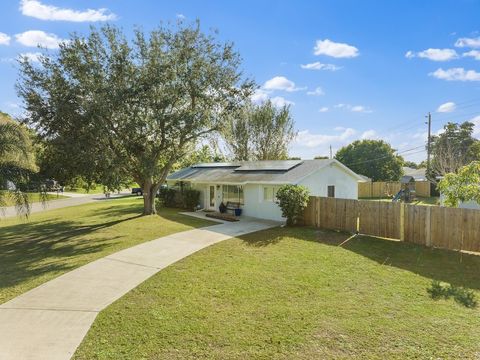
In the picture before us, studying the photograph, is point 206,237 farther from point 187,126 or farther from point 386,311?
point 386,311

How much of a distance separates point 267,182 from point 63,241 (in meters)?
10.6

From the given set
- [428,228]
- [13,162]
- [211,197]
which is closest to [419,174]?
[211,197]

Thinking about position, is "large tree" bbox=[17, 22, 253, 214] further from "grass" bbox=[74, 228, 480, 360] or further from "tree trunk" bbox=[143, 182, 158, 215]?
"grass" bbox=[74, 228, 480, 360]

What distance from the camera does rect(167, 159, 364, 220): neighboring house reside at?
1895 cm

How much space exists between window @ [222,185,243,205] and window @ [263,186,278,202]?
217cm

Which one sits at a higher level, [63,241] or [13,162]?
[13,162]

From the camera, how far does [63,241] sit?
1417cm

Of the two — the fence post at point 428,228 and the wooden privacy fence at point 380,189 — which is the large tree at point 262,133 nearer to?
the wooden privacy fence at point 380,189

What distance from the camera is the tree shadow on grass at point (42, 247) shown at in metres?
9.71

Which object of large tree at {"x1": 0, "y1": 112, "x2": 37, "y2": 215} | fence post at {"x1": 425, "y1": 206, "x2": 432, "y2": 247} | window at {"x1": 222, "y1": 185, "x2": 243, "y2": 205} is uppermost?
large tree at {"x1": 0, "y1": 112, "x2": 37, "y2": 215}

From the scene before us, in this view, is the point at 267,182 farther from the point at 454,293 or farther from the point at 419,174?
the point at 419,174

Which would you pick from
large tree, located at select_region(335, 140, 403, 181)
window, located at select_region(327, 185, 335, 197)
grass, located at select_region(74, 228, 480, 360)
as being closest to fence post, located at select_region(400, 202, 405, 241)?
grass, located at select_region(74, 228, 480, 360)

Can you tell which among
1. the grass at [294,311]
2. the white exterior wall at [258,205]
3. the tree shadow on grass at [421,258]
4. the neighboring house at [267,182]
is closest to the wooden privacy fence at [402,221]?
→ the tree shadow on grass at [421,258]

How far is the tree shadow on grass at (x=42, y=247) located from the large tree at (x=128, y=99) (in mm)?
3083
